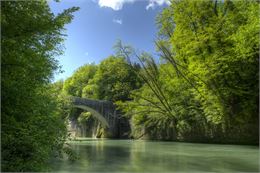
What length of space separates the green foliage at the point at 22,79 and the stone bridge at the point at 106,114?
97.8 feet

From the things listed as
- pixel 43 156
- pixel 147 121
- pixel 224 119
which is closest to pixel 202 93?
pixel 224 119

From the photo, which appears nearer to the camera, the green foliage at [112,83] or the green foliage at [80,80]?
the green foliage at [112,83]

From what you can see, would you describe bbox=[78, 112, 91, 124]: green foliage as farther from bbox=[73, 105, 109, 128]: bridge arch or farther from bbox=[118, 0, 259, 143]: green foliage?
bbox=[118, 0, 259, 143]: green foliage

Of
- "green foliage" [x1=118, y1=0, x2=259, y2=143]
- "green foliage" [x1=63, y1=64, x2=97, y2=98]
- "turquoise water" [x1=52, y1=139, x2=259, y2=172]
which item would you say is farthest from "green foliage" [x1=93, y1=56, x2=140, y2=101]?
"turquoise water" [x1=52, y1=139, x2=259, y2=172]

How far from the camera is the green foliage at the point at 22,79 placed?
12.0ft

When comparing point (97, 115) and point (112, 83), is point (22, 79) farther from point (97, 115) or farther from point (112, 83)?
point (112, 83)

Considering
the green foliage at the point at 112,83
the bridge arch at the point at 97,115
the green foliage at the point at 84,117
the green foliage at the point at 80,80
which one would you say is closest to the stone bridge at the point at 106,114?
the bridge arch at the point at 97,115

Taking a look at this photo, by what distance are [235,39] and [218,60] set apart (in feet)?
4.82

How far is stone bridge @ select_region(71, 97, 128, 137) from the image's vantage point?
35.0 meters

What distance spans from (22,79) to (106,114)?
32620 millimetres

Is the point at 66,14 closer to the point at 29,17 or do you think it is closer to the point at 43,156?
the point at 29,17

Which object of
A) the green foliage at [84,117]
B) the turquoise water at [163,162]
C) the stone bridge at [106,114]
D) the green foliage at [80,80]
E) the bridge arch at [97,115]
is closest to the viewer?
the turquoise water at [163,162]

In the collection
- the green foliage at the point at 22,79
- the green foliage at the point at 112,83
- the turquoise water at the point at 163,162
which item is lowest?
the turquoise water at the point at 163,162

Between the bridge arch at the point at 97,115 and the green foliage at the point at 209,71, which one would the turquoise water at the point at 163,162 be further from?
the bridge arch at the point at 97,115
